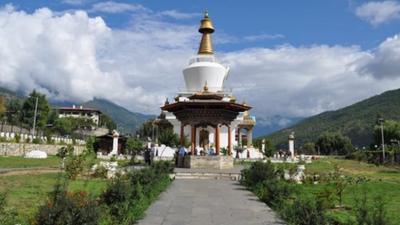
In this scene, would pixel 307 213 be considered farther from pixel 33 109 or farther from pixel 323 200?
pixel 33 109

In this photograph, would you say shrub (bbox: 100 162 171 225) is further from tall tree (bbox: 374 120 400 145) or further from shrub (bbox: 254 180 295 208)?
tall tree (bbox: 374 120 400 145)

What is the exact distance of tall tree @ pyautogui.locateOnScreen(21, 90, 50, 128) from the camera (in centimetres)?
8050

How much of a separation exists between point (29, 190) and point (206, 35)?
129ft

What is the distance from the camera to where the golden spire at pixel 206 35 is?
5244 cm

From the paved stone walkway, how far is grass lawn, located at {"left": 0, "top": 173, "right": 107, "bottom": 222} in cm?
191

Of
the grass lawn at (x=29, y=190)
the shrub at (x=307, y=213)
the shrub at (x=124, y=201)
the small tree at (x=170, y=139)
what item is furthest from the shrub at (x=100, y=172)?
the small tree at (x=170, y=139)

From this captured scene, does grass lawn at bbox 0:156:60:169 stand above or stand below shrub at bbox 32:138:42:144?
below

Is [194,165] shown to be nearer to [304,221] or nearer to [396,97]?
[304,221]

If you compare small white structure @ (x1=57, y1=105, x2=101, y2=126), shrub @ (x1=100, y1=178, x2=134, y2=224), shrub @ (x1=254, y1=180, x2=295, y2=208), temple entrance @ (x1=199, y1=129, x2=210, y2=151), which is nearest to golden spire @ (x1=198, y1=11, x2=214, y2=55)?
temple entrance @ (x1=199, y1=129, x2=210, y2=151)

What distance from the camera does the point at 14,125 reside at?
86.4 m

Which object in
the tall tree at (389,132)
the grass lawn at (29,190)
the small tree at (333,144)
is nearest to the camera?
the grass lawn at (29,190)

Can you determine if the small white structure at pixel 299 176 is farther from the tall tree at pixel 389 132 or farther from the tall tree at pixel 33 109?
the tall tree at pixel 33 109

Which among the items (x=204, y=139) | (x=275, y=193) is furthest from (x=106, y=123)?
(x=275, y=193)

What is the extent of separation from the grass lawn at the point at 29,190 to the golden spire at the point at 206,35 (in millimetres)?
33366
